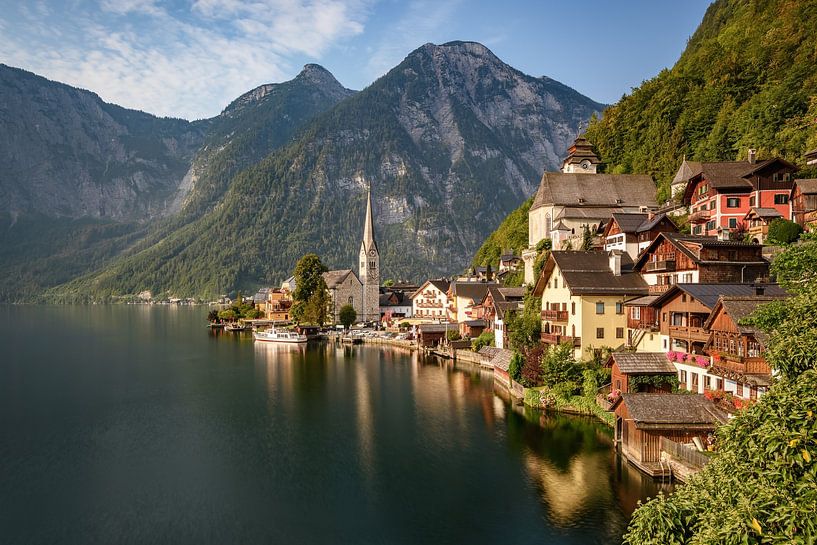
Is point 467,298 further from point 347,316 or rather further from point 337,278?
point 337,278

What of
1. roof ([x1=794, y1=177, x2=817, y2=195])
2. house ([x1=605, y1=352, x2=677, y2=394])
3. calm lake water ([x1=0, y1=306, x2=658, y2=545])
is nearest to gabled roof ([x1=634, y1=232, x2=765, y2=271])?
house ([x1=605, y1=352, x2=677, y2=394])

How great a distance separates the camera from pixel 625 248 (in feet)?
191

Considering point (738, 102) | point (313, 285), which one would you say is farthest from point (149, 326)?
point (738, 102)

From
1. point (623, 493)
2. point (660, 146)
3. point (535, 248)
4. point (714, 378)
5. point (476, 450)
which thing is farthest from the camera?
point (660, 146)

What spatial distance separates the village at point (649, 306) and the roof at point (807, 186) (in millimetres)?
92

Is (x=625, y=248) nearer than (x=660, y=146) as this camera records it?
Yes

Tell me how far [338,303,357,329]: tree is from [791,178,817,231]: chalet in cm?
8901

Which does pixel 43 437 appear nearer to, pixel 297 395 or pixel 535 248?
pixel 297 395

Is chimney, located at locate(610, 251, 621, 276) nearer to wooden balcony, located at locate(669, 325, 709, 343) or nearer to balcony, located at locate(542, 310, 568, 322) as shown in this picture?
balcony, located at locate(542, 310, 568, 322)

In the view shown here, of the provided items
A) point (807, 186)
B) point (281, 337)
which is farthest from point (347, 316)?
point (807, 186)

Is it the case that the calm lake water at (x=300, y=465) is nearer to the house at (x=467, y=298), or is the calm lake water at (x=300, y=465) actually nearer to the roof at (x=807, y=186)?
the house at (x=467, y=298)

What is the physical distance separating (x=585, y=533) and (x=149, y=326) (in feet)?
478

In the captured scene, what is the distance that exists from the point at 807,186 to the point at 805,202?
1526 mm

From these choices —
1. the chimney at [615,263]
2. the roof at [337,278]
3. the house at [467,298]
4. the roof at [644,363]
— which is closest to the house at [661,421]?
the roof at [644,363]
